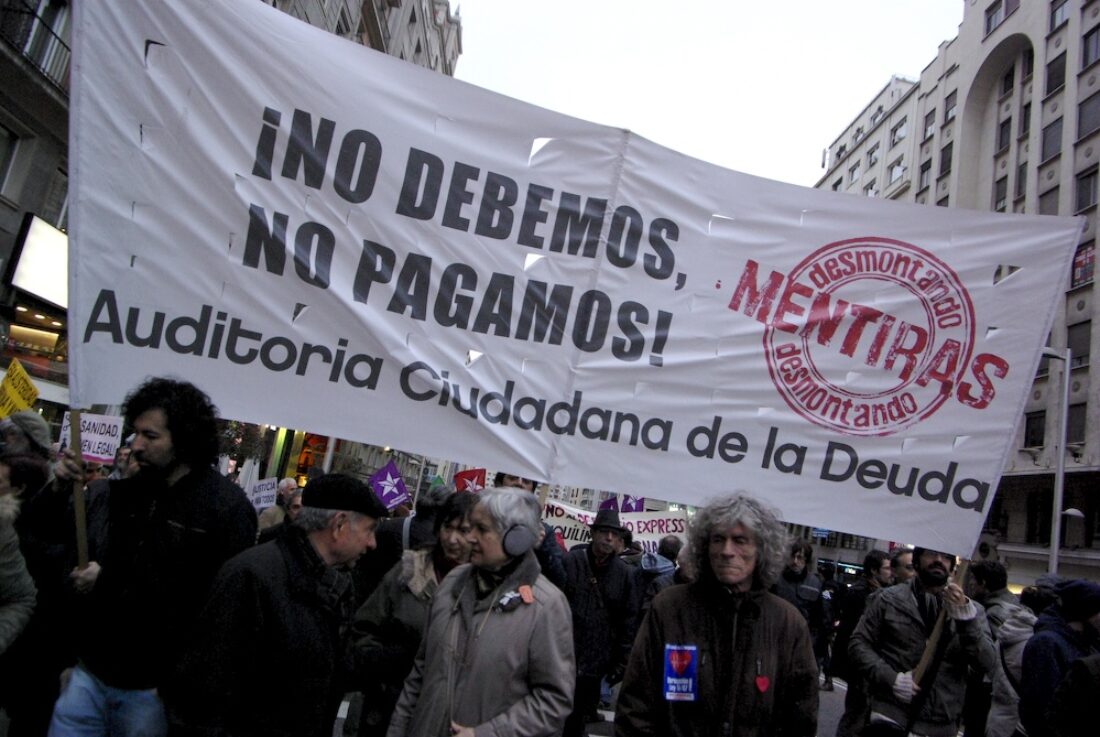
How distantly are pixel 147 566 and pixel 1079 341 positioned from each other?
112 feet

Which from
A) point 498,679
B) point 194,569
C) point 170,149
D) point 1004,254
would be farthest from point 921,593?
point 170,149

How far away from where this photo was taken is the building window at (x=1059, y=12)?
33.8 metres

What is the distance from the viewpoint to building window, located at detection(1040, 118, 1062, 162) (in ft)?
109

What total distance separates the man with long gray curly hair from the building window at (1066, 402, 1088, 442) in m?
31.6

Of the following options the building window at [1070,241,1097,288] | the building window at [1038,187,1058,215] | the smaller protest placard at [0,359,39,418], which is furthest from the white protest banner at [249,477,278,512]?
the building window at [1038,187,1058,215]

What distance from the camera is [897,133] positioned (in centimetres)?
5150

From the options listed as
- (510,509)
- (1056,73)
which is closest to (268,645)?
(510,509)

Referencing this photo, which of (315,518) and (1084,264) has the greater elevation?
(1084,264)

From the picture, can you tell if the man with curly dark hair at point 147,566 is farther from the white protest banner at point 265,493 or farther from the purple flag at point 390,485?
the purple flag at point 390,485

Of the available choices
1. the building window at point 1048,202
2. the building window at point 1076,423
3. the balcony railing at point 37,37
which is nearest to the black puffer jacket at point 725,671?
the balcony railing at point 37,37

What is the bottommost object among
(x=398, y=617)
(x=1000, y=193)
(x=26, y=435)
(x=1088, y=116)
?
(x=398, y=617)

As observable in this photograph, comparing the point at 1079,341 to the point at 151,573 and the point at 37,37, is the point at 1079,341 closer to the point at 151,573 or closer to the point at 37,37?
the point at 37,37

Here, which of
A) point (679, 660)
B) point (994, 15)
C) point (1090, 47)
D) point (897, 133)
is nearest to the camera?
point (679, 660)

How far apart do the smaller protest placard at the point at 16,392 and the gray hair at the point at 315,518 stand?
17.6 ft
